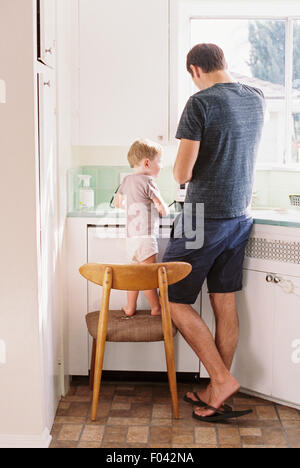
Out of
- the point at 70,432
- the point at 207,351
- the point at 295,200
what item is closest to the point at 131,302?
the point at 207,351

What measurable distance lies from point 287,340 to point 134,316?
727 mm

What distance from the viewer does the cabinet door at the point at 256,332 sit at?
293cm

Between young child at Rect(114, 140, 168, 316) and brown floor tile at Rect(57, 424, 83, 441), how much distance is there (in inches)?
22.8

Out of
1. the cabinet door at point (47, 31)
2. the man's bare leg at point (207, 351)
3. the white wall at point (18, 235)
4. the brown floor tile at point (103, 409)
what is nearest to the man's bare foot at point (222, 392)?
the man's bare leg at point (207, 351)

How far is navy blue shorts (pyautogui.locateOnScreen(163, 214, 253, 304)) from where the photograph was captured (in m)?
2.77

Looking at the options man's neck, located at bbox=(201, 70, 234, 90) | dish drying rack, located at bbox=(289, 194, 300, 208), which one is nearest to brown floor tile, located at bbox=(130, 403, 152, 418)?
dish drying rack, located at bbox=(289, 194, 300, 208)

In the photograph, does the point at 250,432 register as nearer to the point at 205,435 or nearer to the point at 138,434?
the point at 205,435

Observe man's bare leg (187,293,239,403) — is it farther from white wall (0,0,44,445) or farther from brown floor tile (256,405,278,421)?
white wall (0,0,44,445)

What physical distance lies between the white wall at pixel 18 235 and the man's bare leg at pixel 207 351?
73 centimetres

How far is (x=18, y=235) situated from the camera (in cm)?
242

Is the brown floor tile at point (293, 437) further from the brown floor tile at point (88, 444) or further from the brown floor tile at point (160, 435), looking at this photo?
the brown floor tile at point (88, 444)

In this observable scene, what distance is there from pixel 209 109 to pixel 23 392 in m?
1.40
